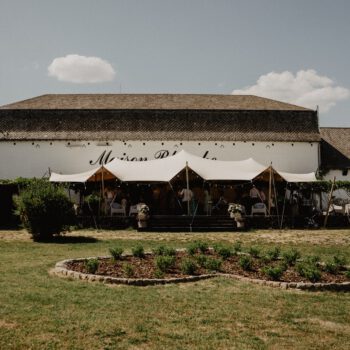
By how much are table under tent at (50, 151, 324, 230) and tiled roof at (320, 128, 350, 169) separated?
6845 millimetres

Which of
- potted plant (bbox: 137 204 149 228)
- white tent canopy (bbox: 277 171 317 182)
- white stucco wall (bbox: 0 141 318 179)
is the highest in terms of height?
white stucco wall (bbox: 0 141 318 179)

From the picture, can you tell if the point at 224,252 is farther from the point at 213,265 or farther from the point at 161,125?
the point at 161,125

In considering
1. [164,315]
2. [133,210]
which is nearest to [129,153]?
[133,210]

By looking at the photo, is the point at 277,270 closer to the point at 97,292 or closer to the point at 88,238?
the point at 97,292

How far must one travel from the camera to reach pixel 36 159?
28.8 meters

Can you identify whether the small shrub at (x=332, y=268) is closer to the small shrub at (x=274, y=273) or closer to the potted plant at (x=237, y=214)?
the small shrub at (x=274, y=273)

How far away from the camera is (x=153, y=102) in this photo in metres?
32.1

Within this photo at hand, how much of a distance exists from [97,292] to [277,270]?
3068 mm

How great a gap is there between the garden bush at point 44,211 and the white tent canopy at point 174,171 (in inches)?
225

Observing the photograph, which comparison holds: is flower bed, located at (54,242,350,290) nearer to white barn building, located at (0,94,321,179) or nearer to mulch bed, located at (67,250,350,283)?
mulch bed, located at (67,250,350,283)

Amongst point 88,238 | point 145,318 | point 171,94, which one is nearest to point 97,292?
point 145,318

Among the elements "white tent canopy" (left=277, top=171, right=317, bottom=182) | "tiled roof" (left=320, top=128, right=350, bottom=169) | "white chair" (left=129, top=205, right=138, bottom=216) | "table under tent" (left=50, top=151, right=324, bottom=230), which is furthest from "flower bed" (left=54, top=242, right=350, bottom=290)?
"tiled roof" (left=320, top=128, right=350, bottom=169)

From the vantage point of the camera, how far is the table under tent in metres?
19.6

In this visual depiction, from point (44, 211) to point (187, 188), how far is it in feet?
24.0
